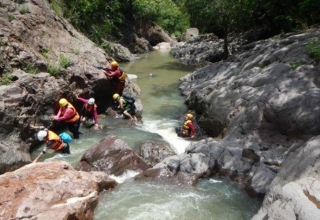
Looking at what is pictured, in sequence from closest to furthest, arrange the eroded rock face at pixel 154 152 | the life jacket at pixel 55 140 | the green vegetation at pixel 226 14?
the life jacket at pixel 55 140
the eroded rock face at pixel 154 152
the green vegetation at pixel 226 14

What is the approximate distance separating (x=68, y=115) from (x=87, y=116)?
204 centimetres

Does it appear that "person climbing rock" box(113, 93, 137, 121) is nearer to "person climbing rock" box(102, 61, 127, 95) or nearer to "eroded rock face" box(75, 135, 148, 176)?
"person climbing rock" box(102, 61, 127, 95)

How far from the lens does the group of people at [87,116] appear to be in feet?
31.6

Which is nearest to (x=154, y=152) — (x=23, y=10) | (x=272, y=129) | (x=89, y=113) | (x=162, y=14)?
(x=272, y=129)

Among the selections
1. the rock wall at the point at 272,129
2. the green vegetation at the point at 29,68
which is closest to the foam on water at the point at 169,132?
the rock wall at the point at 272,129

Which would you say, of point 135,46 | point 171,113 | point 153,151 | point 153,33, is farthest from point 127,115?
point 153,33

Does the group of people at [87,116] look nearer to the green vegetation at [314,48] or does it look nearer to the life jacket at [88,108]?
the life jacket at [88,108]

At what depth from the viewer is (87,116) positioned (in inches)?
503

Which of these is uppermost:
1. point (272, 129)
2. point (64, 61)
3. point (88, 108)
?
point (64, 61)

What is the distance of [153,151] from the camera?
10047 mm

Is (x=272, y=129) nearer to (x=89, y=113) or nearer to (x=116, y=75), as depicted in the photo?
(x=89, y=113)

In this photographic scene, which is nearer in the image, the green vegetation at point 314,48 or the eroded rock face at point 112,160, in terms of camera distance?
the eroded rock face at point 112,160

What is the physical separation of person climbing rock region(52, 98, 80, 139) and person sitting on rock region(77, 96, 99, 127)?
114 centimetres

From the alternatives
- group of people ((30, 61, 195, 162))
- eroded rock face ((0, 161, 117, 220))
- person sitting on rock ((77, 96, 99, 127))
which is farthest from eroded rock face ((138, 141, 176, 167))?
person sitting on rock ((77, 96, 99, 127))
